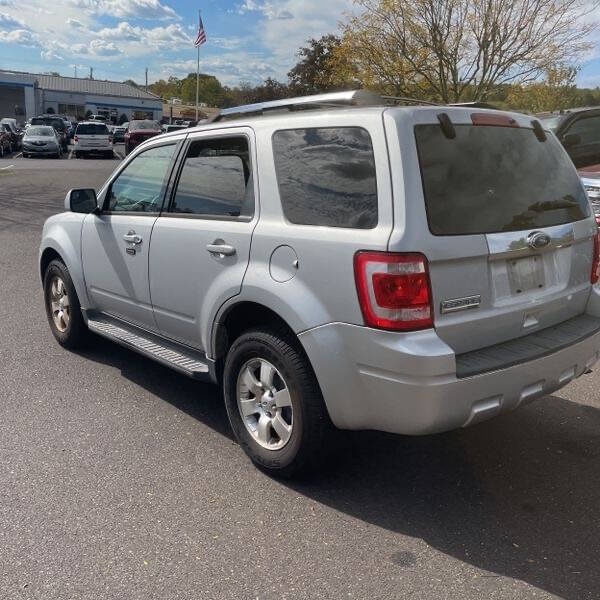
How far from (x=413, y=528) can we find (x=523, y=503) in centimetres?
62

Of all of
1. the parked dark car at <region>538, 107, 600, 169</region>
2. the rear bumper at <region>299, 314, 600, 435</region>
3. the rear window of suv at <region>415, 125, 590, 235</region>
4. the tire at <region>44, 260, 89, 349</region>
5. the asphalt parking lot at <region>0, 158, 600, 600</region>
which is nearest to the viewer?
the asphalt parking lot at <region>0, 158, 600, 600</region>

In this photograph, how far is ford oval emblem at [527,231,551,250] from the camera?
3125 millimetres

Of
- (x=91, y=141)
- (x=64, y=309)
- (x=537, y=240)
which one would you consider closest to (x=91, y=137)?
(x=91, y=141)

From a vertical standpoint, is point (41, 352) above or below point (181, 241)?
below

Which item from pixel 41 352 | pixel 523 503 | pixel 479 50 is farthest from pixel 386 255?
pixel 479 50

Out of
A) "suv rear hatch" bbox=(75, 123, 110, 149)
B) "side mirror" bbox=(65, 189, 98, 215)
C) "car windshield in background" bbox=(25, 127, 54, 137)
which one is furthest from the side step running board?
"car windshield in background" bbox=(25, 127, 54, 137)

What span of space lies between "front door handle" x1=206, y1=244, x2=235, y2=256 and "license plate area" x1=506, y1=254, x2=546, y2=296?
142 centimetres

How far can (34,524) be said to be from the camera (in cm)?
294

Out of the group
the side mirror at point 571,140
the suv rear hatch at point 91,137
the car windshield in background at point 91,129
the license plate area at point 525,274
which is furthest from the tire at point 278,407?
the car windshield in background at point 91,129

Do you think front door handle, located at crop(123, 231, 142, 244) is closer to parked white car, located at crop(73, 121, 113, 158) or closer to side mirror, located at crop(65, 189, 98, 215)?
side mirror, located at crop(65, 189, 98, 215)

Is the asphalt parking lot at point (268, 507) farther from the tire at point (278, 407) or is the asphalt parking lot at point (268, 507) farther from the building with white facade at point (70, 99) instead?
the building with white facade at point (70, 99)

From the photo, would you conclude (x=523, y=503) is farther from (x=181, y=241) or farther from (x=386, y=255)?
(x=181, y=241)

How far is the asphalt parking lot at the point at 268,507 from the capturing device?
261cm

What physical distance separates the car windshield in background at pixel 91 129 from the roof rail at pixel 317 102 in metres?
31.6
